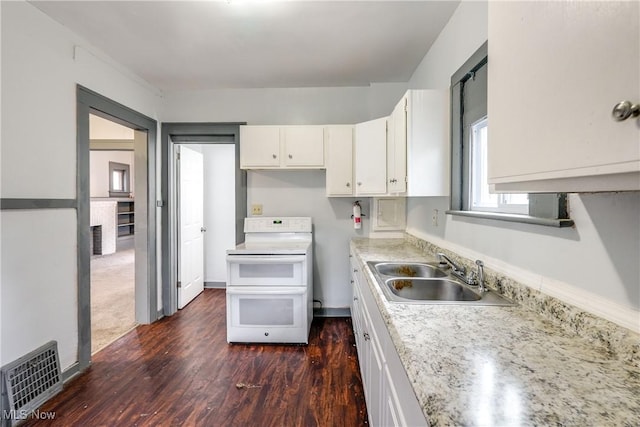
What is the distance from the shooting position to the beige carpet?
2.75 metres

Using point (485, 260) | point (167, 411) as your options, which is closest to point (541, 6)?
point (485, 260)

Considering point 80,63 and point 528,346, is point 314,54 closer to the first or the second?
point 80,63

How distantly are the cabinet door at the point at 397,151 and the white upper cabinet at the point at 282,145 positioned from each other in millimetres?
800

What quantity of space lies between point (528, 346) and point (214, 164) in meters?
4.12

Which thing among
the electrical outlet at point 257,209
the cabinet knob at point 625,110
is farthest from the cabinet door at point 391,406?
the electrical outlet at point 257,209

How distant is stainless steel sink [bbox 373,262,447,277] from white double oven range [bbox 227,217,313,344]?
90 centimetres

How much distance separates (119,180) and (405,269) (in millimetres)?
8332

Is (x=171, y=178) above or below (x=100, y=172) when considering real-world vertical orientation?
below

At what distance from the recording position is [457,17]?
1.78 m

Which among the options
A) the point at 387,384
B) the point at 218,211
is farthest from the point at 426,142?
the point at 218,211

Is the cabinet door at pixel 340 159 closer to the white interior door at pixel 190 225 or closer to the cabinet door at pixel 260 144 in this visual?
the cabinet door at pixel 260 144

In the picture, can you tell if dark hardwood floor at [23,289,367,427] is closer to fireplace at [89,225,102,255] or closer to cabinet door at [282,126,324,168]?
cabinet door at [282,126,324,168]

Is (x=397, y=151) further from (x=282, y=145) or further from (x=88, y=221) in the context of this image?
(x=88, y=221)

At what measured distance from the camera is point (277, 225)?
3.03 metres
